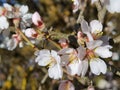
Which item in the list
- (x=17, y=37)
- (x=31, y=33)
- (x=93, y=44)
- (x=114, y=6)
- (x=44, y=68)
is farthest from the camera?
(x=44, y=68)

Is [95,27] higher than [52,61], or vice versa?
[95,27]

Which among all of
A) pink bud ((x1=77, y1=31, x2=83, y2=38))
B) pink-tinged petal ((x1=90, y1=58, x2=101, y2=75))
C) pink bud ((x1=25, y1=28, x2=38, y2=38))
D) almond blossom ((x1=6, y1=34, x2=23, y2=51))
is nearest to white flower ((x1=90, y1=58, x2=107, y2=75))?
pink-tinged petal ((x1=90, y1=58, x2=101, y2=75))

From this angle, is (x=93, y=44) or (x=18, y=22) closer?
(x=93, y=44)

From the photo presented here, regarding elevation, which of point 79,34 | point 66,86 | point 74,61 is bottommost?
point 66,86

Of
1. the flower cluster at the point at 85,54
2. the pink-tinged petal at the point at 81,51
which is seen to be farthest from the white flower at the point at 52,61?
the pink-tinged petal at the point at 81,51

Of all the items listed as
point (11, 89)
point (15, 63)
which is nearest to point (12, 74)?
point (15, 63)

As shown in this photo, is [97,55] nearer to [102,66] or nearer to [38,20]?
[102,66]

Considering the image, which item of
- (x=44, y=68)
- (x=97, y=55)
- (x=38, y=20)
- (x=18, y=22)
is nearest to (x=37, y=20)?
(x=38, y=20)

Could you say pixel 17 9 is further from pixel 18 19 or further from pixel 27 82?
pixel 27 82
